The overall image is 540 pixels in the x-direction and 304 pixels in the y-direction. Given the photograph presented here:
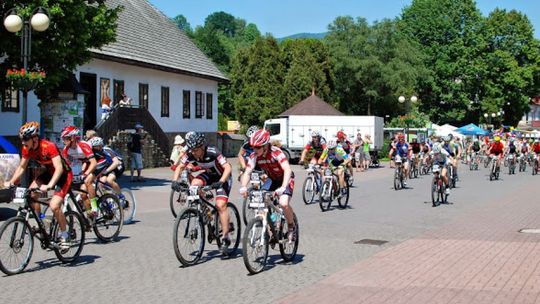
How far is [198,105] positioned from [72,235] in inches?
1406

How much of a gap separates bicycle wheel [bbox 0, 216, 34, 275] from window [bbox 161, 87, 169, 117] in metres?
31.6

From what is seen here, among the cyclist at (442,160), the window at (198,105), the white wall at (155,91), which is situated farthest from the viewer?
Answer: the window at (198,105)

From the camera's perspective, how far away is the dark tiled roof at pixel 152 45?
1421 inches

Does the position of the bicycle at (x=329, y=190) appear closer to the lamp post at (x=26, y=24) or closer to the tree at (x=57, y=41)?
the lamp post at (x=26, y=24)

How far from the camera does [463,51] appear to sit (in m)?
73.2

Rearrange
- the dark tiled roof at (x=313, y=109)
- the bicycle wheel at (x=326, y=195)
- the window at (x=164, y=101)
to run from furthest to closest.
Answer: the dark tiled roof at (x=313, y=109)
the window at (x=164, y=101)
the bicycle wheel at (x=326, y=195)

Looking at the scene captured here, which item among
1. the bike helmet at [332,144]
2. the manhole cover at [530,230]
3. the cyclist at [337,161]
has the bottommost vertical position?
the manhole cover at [530,230]

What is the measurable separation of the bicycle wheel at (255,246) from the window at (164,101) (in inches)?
1252

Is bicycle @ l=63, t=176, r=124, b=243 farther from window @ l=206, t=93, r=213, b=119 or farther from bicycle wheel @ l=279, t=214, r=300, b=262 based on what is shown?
window @ l=206, t=93, r=213, b=119

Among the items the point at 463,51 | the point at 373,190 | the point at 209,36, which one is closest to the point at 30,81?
the point at 373,190

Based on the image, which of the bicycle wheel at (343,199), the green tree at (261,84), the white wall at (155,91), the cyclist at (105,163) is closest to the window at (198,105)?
the white wall at (155,91)

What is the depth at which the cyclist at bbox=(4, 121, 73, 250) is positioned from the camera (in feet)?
30.5

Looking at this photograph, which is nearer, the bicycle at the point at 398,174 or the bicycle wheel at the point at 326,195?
the bicycle wheel at the point at 326,195

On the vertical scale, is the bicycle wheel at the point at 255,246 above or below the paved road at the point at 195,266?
above
